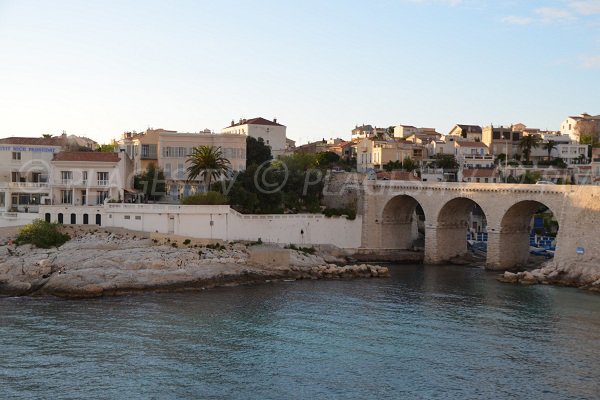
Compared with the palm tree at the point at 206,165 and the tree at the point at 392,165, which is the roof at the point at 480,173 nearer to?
the tree at the point at 392,165

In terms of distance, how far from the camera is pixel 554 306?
37156 millimetres

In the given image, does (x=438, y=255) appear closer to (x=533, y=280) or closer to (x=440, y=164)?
(x=533, y=280)

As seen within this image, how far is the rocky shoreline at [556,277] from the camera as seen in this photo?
4206 cm

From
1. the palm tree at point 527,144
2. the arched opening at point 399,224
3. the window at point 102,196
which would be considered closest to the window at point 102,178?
the window at point 102,196

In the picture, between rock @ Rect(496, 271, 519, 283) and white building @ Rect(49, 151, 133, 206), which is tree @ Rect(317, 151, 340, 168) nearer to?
white building @ Rect(49, 151, 133, 206)

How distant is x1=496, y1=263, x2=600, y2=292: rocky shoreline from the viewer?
4206cm

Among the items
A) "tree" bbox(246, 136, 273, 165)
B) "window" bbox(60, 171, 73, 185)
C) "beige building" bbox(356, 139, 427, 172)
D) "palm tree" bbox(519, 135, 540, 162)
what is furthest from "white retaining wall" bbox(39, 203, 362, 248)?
"palm tree" bbox(519, 135, 540, 162)

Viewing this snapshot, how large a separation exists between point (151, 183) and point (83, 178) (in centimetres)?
652

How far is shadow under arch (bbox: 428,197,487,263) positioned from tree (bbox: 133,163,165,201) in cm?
2105

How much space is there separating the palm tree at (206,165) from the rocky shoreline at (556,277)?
69.9 ft

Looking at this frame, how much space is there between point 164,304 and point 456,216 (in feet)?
86.4

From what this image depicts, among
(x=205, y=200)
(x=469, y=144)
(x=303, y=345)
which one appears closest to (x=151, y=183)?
(x=205, y=200)

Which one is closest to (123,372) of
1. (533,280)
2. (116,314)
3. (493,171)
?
(116,314)

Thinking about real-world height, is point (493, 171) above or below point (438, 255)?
above
